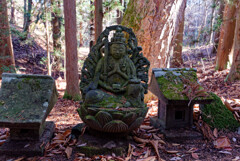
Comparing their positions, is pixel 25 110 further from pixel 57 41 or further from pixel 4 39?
pixel 57 41

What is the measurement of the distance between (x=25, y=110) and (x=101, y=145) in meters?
1.30

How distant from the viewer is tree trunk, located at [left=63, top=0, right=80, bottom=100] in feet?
23.1

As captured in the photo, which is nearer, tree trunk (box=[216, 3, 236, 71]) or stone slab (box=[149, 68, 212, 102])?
stone slab (box=[149, 68, 212, 102])

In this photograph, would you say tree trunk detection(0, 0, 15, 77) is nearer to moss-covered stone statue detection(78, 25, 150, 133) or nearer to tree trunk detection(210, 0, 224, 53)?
moss-covered stone statue detection(78, 25, 150, 133)

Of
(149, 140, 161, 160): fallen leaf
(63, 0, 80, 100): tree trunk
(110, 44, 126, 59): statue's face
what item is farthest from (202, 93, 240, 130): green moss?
(63, 0, 80, 100): tree trunk

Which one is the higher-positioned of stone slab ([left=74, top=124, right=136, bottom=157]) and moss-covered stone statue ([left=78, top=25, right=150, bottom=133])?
moss-covered stone statue ([left=78, top=25, right=150, bottom=133])

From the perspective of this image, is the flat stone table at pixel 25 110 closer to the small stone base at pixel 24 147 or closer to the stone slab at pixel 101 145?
the small stone base at pixel 24 147

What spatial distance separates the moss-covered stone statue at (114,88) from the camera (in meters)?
2.80

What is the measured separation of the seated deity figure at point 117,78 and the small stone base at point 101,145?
642 mm

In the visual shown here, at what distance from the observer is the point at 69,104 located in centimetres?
721

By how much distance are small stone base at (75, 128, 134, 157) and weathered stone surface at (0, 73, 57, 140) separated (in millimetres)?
720

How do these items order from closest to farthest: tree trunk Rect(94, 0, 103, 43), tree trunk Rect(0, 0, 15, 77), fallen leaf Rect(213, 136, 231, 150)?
1. fallen leaf Rect(213, 136, 231, 150)
2. tree trunk Rect(0, 0, 15, 77)
3. tree trunk Rect(94, 0, 103, 43)

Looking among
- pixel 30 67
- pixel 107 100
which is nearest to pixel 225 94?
pixel 107 100

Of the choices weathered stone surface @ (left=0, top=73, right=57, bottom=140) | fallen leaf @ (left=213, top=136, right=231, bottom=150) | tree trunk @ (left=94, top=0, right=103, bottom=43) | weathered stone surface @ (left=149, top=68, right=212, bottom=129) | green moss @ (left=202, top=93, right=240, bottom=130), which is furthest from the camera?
tree trunk @ (left=94, top=0, right=103, bottom=43)
